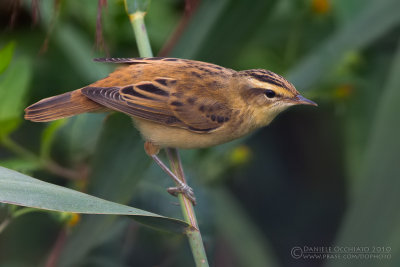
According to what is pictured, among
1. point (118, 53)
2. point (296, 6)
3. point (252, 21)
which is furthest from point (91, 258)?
point (296, 6)

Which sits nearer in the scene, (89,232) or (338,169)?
(89,232)

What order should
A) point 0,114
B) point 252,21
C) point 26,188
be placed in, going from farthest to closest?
point 252,21 < point 0,114 < point 26,188

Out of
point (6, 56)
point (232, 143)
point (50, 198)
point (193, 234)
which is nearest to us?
point (50, 198)

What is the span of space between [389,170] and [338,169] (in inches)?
95.7

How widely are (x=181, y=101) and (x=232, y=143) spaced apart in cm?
73

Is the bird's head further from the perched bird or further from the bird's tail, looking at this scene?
the bird's tail

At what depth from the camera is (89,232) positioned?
10.1ft

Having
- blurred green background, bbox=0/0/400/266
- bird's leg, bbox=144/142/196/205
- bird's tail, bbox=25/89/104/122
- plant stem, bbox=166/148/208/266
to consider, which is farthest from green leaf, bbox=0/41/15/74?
plant stem, bbox=166/148/208/266

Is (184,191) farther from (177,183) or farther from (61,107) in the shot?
(61,107)

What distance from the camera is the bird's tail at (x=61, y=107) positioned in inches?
124

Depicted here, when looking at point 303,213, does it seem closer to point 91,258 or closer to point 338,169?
point 338,169

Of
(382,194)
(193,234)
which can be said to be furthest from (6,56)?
(382,194)

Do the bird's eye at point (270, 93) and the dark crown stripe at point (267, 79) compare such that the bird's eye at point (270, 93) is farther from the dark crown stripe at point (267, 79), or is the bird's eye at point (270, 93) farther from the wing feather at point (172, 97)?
the wing feather at point (172, 97)

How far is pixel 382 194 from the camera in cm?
295
